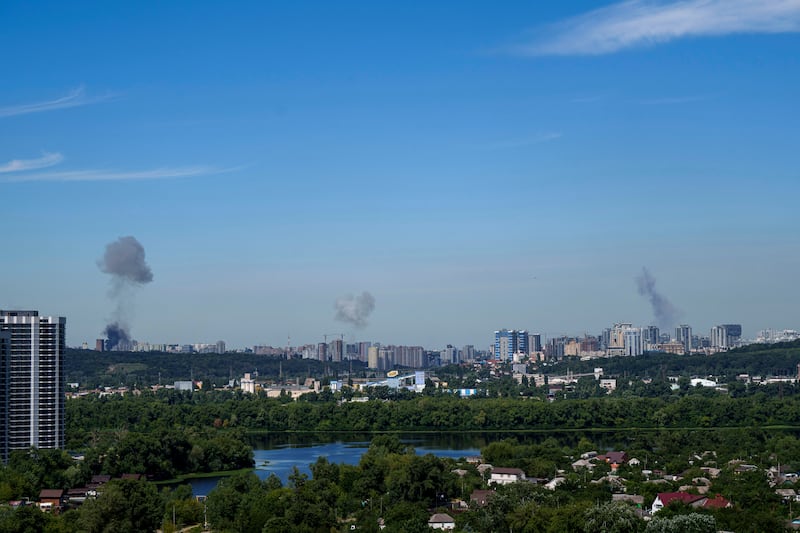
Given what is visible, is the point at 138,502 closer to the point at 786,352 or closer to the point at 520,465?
the point at 520,465

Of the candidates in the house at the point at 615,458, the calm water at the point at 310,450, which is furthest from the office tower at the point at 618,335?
the house at the point at 615,458

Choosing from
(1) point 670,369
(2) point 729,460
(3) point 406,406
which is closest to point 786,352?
(1) point 670,369

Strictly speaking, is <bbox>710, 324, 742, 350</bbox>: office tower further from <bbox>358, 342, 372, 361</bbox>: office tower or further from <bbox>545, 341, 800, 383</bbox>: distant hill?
<bbox>358, 342, 372, 361</bbox>: office tower

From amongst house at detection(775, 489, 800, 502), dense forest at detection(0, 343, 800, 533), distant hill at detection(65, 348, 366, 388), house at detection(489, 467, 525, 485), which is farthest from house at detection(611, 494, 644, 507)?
distant hill at detection(65, 348, 366, 388)

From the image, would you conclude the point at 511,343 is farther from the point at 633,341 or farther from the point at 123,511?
the point at 123,511

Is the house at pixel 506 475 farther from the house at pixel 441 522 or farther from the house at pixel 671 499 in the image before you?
the house at pixel 441 522
